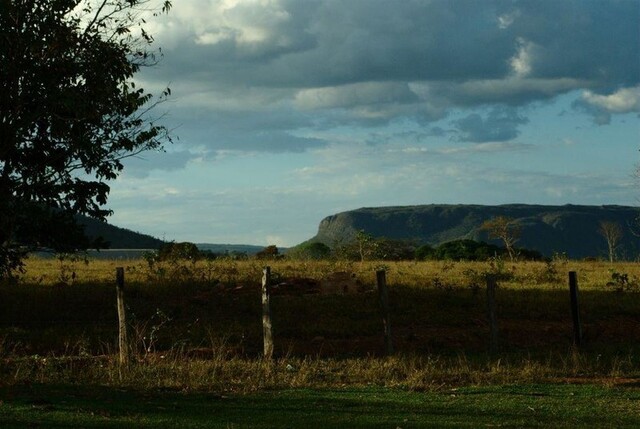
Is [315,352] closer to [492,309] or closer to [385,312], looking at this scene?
[385,312]

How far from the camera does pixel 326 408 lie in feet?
36.4

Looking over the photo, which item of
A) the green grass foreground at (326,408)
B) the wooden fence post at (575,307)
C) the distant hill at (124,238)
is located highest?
the distant hill at (124,238)

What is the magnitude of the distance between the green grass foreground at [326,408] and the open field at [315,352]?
0.03 meters

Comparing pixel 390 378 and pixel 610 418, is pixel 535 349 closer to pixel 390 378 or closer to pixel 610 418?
pixel 390 378

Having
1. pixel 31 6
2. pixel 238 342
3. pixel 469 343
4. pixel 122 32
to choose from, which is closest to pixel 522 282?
pixel 469 343

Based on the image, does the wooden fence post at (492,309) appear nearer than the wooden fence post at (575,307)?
Yes

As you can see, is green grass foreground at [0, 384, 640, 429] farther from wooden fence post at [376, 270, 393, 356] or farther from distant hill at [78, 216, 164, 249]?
distant hill at [78, 216, 164, 249]

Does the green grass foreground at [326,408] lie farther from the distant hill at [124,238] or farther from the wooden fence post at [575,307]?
the distant hill at [124,238]

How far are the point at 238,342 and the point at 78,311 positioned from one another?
6308 mm

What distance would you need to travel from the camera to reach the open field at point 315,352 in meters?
11.0

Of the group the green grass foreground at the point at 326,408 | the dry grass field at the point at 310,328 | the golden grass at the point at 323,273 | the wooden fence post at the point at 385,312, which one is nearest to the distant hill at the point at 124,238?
the golden grass at the point at 323,273

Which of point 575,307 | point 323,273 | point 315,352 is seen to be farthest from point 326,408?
point 323,273

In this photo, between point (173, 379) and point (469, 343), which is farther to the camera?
point (469, 343)

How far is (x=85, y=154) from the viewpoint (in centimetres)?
1934
